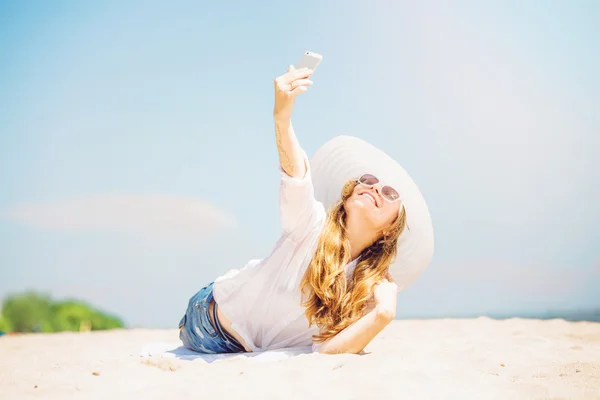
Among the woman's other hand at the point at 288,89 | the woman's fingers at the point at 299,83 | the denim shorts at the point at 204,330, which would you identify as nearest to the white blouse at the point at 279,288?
the denim shorts at the point at 204,330

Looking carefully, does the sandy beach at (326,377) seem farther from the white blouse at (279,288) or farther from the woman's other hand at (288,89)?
the woman's other hand at (288,89)

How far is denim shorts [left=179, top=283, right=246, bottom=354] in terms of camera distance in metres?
3.71

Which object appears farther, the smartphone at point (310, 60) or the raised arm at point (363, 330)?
the raised arm at point (363, 330)

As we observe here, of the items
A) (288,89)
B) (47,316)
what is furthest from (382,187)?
(47,316)

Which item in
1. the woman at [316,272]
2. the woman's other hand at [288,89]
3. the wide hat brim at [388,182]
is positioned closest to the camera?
the woman's other hand at [288,89]

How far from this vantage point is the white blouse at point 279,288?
11.0 feet

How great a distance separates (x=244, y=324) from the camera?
143 inches

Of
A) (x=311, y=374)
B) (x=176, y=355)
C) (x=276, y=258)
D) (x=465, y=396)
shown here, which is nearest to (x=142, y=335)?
(x=176, y=355)

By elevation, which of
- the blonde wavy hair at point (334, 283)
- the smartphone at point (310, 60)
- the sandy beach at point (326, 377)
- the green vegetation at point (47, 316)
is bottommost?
the green vegetation at point (47, 316)

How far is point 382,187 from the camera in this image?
11.9ft

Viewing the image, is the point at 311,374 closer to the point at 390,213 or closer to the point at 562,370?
the point at 390,213

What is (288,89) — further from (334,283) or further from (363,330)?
(363,330)

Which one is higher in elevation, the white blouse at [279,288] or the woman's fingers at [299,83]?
the woman's fingers at [299,83]

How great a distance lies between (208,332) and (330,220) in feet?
3.74
